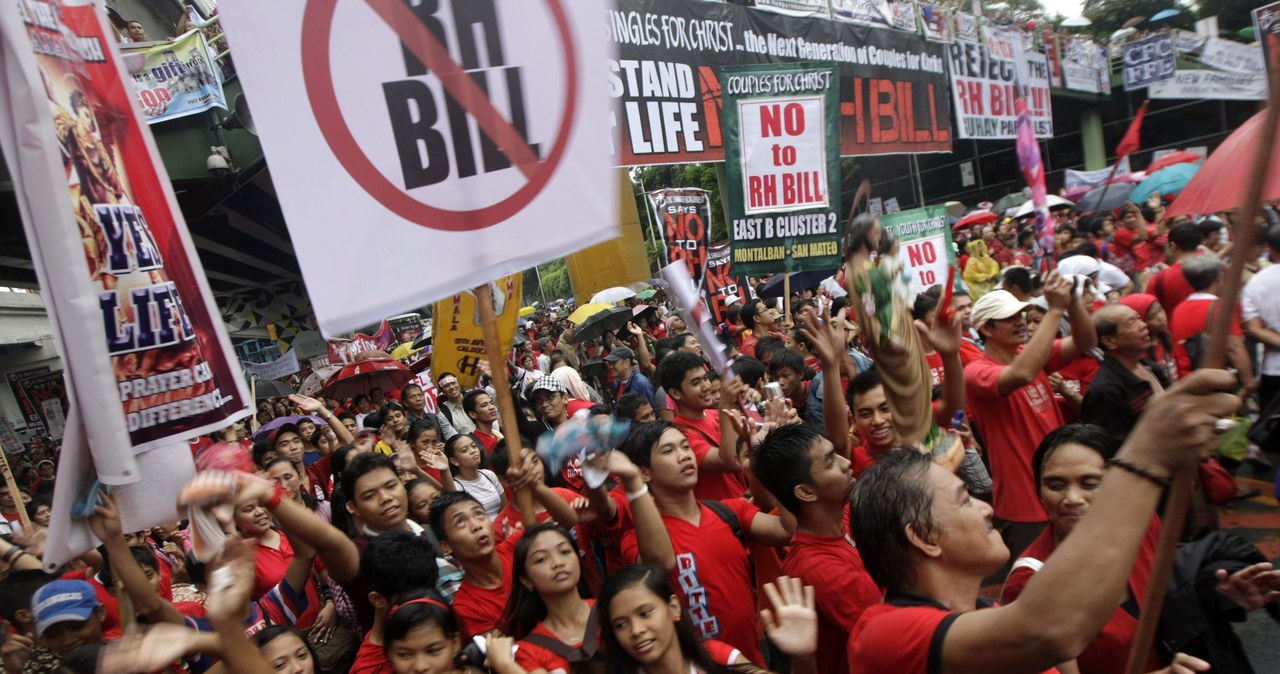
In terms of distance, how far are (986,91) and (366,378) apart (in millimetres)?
13894

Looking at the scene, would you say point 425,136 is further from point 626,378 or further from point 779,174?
point 626,378

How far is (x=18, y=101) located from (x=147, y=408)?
842 millimetres

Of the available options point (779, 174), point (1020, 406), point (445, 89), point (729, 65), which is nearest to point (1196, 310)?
point (1020, 406)

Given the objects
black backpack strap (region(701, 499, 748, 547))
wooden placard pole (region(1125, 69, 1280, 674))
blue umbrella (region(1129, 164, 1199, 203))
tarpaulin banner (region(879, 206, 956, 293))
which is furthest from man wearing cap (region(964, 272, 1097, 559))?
blue umbrella (region(1129, 164, 1199, 203))

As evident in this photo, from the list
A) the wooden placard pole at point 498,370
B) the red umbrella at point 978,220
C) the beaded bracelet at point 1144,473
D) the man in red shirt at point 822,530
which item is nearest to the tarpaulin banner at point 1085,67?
the red umbrella at point 978,220

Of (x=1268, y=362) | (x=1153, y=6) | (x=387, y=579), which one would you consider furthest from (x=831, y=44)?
(x=1153, y=6)

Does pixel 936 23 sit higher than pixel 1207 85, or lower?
higher

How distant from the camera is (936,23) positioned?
1666cm

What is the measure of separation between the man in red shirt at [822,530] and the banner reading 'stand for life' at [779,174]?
3755 mm

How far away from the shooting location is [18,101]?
2.06 metres

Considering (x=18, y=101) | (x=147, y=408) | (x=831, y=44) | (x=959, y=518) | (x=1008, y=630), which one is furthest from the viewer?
(x=831, y=44)

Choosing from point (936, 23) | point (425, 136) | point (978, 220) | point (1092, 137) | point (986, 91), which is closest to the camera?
point (425, 136)

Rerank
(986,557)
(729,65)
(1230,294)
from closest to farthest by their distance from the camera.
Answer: (1230,294)
(986,557)
(729,65)

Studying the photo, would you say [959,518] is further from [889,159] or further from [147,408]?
[889,159]
